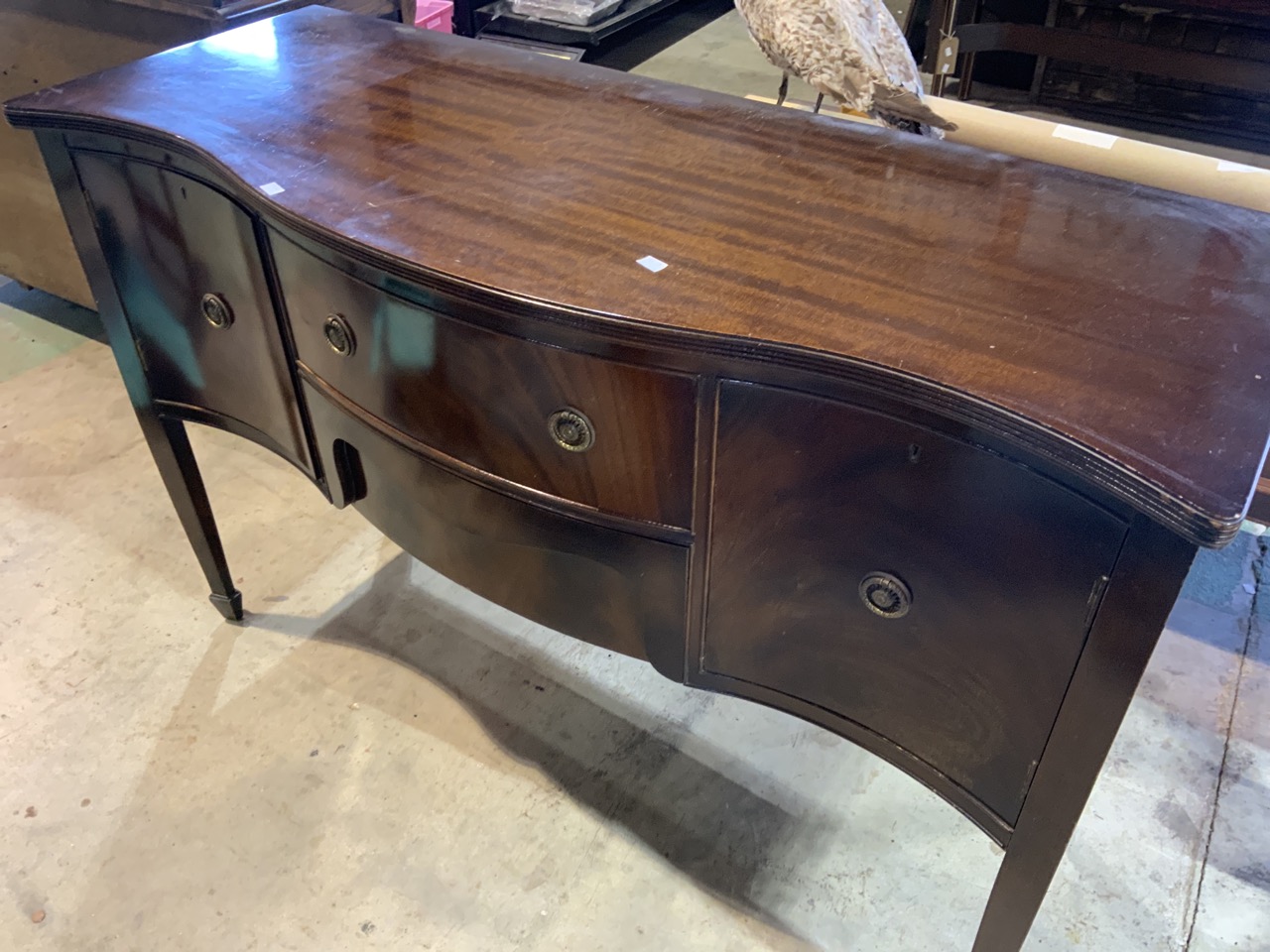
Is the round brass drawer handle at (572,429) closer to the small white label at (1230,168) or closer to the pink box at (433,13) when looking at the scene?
the small white label at (1230,168)

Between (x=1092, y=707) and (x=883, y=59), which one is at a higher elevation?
(x=883, y=59)

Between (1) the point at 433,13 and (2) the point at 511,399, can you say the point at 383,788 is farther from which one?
(1) the point at 433,13

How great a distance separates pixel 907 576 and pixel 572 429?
0.29 meters

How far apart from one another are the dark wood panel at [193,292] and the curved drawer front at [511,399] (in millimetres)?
98

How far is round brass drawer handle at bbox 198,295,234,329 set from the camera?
3.43ft

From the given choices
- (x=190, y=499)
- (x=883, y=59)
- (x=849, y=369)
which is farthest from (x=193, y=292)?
(x=883, y=59)

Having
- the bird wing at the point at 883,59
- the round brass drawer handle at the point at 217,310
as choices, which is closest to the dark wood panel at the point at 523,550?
the round brass drawer handle at the point at 217,310

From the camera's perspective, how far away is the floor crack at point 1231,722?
44.9 inches

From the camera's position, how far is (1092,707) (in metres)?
0.67

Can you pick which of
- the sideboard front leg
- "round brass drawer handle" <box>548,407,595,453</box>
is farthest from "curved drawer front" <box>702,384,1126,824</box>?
the sideboard front leg

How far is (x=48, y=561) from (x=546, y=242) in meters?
1.26

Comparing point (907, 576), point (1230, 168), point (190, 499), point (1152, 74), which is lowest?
point (190, 499)

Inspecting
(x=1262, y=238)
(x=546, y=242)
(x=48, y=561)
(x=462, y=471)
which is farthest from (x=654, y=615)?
(x=48, y=561)

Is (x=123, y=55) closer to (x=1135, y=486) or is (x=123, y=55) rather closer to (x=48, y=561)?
(x=48, y=561)
